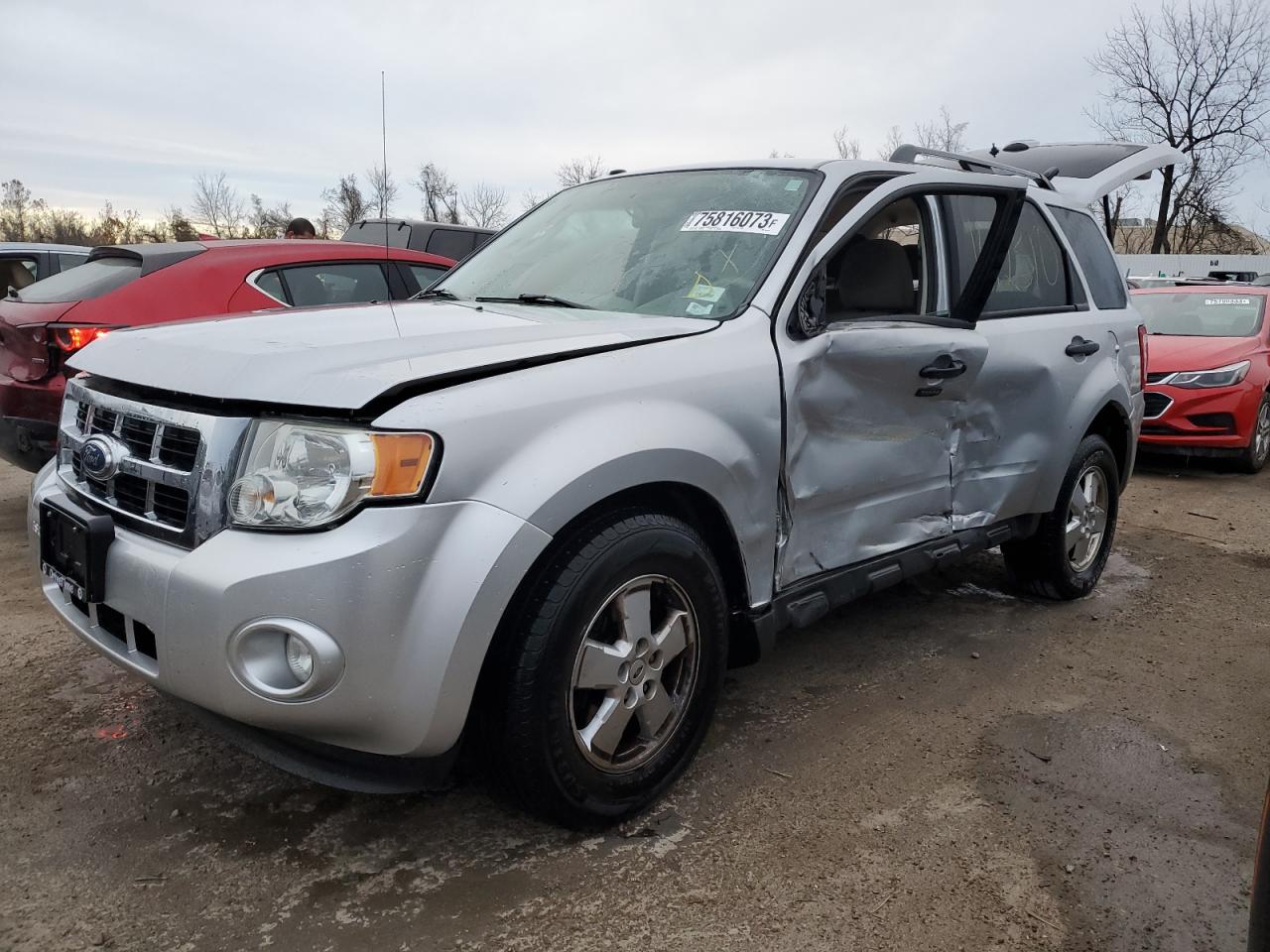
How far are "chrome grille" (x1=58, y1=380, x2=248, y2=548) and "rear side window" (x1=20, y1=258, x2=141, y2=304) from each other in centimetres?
275

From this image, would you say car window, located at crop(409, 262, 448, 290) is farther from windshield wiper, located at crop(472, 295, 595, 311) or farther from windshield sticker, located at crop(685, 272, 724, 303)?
windshield sticker, located at crop(685, 272, 724, 303)

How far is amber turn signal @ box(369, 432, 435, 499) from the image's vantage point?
2027mm

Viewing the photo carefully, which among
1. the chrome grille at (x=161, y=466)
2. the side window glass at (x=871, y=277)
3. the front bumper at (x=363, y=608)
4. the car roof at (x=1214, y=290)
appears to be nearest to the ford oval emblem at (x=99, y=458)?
the chrome grille at (x=161, y=466)

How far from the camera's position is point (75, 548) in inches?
92.0

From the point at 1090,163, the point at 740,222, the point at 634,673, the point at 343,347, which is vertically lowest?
the point at 634,673

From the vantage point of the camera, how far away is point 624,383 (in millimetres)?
2418

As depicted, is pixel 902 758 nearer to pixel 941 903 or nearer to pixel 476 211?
pixel 941 903

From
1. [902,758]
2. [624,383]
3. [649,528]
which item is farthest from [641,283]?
[902,758]

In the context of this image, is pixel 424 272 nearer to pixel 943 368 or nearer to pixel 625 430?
pixel 943 368

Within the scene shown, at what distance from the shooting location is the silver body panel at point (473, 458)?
6.63 feet

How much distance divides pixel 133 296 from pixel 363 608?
3.62 m

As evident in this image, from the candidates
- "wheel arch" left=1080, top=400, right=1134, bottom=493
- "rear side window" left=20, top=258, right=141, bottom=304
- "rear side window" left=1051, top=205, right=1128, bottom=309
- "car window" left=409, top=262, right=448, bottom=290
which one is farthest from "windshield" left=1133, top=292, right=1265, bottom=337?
"rear side window" left=20, top=258, right=141, bottom=304

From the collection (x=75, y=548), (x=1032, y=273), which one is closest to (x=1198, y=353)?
(x=1032, y=273)

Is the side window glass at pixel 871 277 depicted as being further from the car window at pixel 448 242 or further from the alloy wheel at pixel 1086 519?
the car window at pixel 448 242
